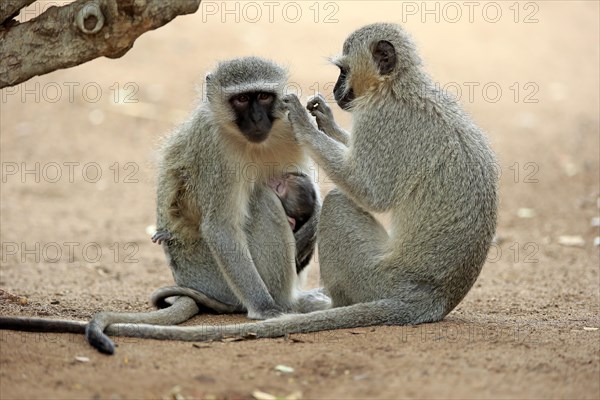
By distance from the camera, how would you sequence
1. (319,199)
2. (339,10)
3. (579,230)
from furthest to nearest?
1. (339,10)
2. (579,230)
3. (319,199)

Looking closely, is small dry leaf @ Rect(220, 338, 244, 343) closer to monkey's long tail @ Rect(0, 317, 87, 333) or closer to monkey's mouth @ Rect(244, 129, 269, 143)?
monkey's long tail @ Rect(0, 317, 87, 333)

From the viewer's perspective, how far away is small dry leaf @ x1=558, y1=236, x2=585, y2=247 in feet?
38.3

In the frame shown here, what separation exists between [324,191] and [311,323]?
22.3 ft

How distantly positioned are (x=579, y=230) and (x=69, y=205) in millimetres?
7738

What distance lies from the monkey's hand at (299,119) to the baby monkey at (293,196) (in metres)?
0.82

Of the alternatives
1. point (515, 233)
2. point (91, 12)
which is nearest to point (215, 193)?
point (91, 12)

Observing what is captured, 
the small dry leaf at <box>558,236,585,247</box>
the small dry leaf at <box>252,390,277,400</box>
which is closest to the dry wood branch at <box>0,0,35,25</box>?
the small dry leaf at <box>252,390,277,400</box>

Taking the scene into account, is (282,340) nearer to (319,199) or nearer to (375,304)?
(375,304)

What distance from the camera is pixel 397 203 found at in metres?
7.02

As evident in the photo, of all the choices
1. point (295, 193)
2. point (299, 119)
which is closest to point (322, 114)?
point (299, 119)

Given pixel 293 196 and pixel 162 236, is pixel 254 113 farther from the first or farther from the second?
pixel 162 236

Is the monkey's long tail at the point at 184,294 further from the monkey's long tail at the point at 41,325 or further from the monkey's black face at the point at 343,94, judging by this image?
the monkey's black face at the point at 343,94

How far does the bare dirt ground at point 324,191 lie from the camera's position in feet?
18.5

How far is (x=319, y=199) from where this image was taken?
27.5ft
